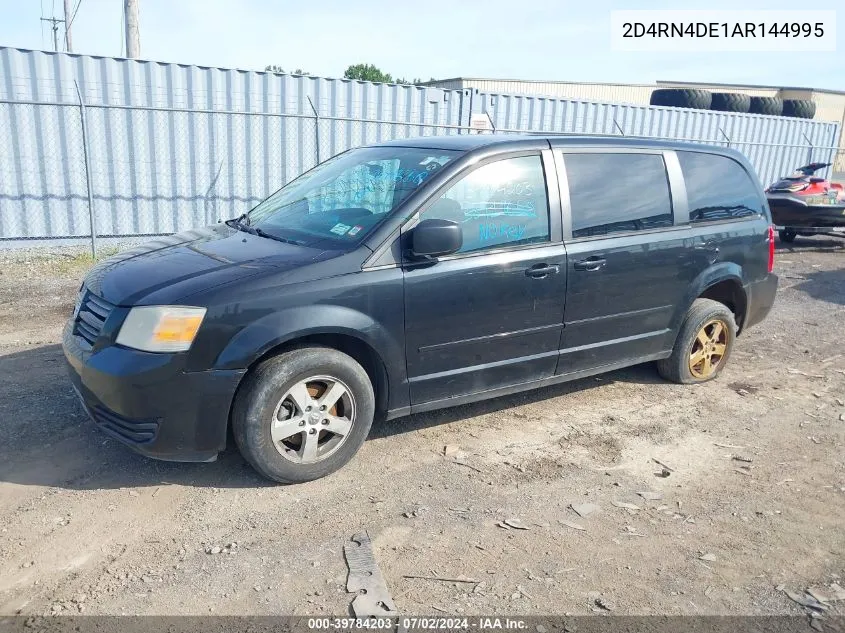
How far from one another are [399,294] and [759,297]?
11.5 ft

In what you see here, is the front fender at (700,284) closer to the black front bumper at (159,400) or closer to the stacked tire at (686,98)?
the black front bumper at (159,400)

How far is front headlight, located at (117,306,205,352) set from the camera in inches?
131

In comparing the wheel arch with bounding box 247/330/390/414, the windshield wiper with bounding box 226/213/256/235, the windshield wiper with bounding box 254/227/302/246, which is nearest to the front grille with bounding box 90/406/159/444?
the wheel arch with bounding box 247/330/390/414

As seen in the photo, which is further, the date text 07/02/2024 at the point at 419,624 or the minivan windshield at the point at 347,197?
the minivan windshield at the point at 347,197

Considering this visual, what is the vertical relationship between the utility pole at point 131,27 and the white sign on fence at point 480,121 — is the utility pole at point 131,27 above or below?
above

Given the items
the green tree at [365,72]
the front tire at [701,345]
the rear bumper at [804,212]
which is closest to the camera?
the front tire at [701,345]

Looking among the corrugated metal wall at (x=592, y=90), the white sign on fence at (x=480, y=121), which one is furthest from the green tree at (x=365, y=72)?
the white sign on fence at (x=480, y=121)

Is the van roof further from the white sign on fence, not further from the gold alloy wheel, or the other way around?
the white sign on fence

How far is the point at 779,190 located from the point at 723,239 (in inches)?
344

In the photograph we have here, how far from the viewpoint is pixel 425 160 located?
167 inches

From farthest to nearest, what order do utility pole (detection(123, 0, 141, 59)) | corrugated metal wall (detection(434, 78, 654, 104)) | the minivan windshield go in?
corrugated metal wall (detection(434, 78, 654, 104)), utility pole (detection(123, 0, 141, 59)), the minivan windshield

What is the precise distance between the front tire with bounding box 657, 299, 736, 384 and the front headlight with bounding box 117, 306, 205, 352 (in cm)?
363

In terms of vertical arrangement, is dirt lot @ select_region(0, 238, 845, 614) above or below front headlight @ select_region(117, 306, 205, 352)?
below

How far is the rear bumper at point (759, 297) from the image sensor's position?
5574mm
